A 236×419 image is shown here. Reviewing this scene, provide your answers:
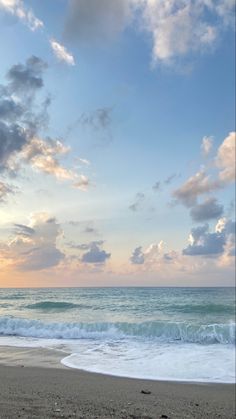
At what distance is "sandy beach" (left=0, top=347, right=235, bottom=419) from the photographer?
18.6 ft

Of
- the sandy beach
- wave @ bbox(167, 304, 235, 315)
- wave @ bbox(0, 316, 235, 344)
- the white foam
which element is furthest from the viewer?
wave @ bbox(167, 304, 235, 315)

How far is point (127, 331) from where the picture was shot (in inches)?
764

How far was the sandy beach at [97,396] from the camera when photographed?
5676 mm

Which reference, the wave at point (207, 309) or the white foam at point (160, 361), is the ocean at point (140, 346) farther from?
the wave at point (207, 309)

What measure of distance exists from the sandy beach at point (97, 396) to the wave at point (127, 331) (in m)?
8.18

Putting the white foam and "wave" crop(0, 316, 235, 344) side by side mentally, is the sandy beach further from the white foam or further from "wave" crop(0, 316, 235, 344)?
"wave" crop(0, 316, 235, 344)

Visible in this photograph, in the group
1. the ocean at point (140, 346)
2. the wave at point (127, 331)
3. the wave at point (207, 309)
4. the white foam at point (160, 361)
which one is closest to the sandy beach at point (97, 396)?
the white foam at point (160, 361)

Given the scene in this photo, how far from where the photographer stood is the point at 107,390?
7.64m

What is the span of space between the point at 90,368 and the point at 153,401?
3786 mm

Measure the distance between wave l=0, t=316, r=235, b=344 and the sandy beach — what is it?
818cm

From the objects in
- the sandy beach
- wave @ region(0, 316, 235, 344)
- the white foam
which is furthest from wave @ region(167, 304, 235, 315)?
the sandy beach

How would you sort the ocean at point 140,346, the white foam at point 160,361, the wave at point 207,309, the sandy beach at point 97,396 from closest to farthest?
the sandy beach at point 97,396, the white foam at point 160,361, the ocean at point 140,346, the wave at point 207,309

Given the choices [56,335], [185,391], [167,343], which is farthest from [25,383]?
[56,335]

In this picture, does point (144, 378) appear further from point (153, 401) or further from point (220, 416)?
point (220, 416)
